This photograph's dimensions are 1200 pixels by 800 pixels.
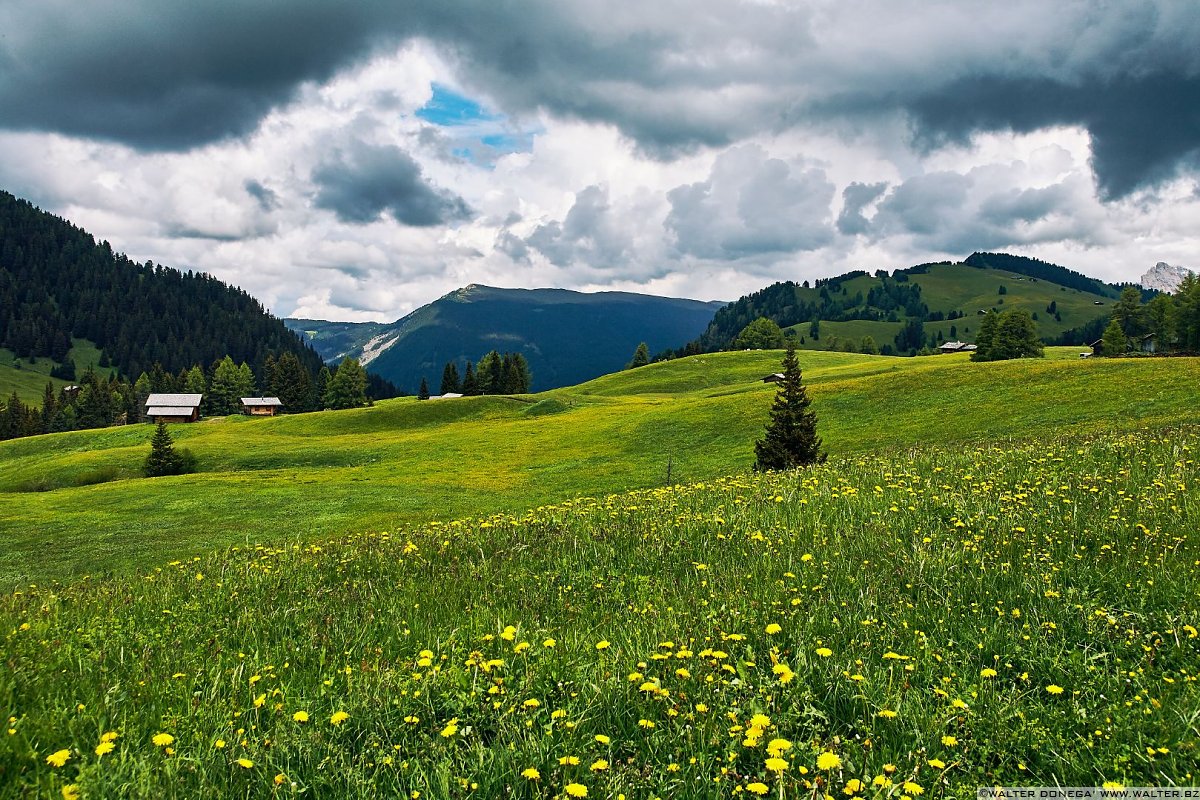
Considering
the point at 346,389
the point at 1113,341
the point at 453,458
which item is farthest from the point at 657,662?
the point at 346,389

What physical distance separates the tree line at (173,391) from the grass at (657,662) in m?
132

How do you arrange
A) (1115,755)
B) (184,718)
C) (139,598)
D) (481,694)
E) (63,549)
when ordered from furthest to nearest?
1. (63,549)
2. (139,598)
3. (481,694)
4. (184,718)
5. (1115,755)

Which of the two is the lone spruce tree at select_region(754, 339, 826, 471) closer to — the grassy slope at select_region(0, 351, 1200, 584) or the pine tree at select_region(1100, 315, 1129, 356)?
the grassy slope at select_region(0, 351, 1200, 584)

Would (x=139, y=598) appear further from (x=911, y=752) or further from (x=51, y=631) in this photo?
(x=911, y=752)

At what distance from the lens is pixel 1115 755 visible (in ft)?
13.3

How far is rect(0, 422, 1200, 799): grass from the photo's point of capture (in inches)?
155

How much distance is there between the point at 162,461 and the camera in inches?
2283

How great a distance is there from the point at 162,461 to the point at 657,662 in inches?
2621

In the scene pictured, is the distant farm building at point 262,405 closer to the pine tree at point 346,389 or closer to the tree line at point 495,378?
the pine tree at point 346,389

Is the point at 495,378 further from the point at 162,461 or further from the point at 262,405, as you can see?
the point at 162,461

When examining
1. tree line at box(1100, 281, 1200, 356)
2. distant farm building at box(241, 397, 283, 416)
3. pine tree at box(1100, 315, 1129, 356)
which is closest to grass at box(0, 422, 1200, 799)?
tree line at box(1100, 281, 1200, 356)

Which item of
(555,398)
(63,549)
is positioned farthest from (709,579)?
(555,398)

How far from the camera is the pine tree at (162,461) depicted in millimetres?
57875

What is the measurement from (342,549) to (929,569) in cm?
918
